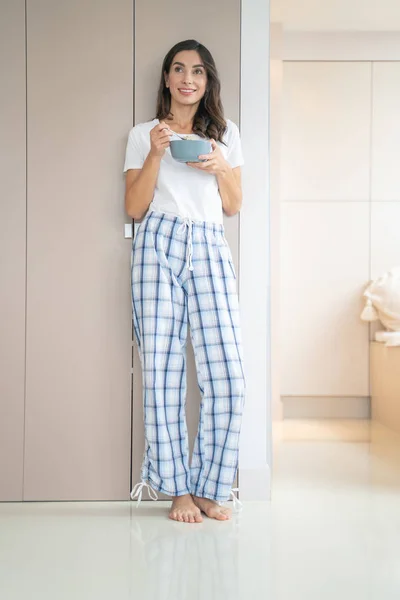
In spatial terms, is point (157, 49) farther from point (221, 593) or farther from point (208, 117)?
point (221, 593)

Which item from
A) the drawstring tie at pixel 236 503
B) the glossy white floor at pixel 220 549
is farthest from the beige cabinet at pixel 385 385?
the drawstring tie at pixel 236 503

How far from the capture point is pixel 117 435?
2.62m

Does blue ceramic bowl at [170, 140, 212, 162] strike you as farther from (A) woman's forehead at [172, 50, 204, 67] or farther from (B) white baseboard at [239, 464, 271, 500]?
(B) white baseboard at [239, 464, 271, 500]

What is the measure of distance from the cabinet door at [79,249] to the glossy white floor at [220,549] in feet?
0.72

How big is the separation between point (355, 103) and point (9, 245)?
3.20m

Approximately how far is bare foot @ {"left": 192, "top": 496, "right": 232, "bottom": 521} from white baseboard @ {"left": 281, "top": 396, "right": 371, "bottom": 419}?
2628mm

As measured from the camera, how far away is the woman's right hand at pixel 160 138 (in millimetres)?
2379

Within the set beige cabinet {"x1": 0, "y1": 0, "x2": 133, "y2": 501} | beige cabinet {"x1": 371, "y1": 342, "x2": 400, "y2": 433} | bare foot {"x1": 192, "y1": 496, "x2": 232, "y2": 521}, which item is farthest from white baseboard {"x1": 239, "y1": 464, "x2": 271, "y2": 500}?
beige cabinet {"x1": 371, "y1": 342, "x2": 400, "y2": 433}

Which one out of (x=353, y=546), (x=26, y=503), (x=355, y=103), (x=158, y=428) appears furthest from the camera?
(x=355, y=103)

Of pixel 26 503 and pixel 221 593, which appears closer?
pixel 221 593

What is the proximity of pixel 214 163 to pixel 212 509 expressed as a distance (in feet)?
3.68

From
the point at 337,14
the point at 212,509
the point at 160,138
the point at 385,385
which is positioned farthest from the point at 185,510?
the point at 337,14

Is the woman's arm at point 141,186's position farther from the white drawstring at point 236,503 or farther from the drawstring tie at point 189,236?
the white drawstring at point 236,503

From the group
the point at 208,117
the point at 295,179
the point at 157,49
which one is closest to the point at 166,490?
the point at 208,117
